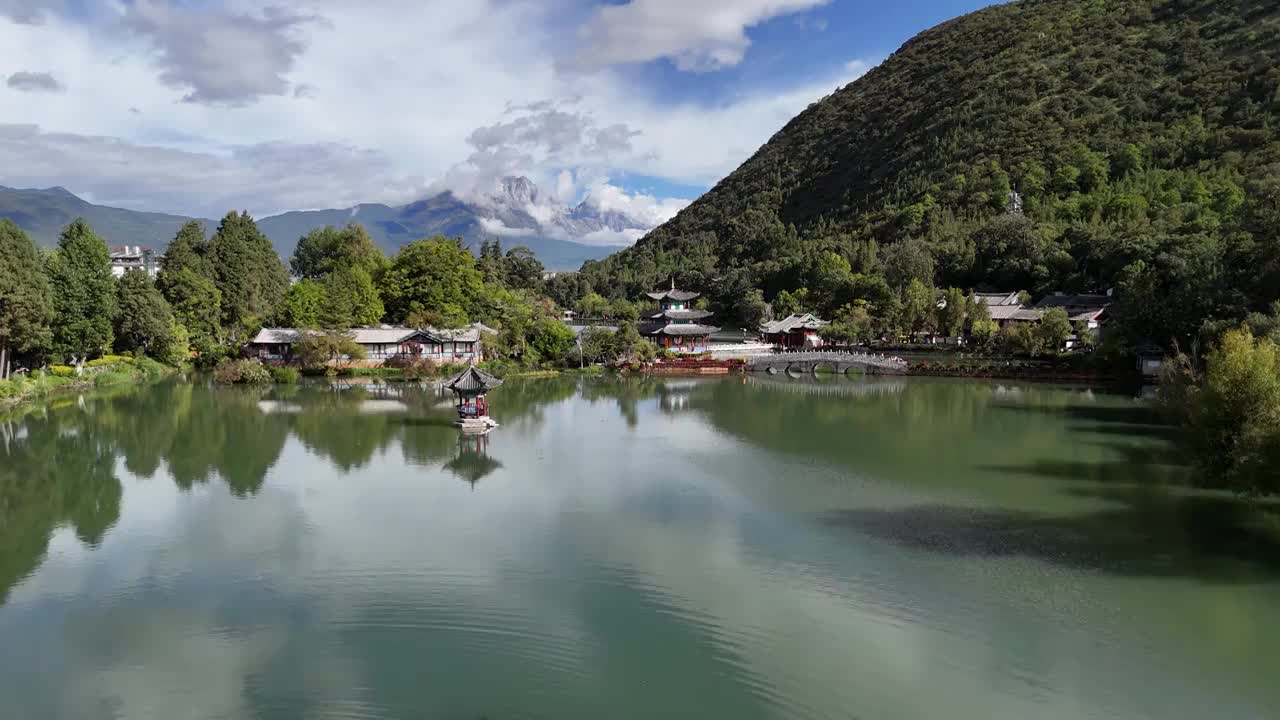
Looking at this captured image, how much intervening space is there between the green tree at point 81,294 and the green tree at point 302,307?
766 centimetres

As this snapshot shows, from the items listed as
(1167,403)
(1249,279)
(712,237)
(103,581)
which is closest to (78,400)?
(103,581)

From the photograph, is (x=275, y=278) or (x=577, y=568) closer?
(x=577, y=568)

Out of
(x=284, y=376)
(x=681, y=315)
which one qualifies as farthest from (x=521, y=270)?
(x=284, y=376)

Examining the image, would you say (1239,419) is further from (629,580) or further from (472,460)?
(472,460)

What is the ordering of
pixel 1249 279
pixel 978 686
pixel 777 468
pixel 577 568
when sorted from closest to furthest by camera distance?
pixel 978 686 < pixel 577 568 < pixel 777 468 < pixel 1249 279

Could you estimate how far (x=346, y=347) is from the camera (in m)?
36.1

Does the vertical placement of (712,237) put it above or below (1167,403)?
above

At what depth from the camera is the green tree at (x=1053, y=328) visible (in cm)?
3769

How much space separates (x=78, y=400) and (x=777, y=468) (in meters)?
25.2

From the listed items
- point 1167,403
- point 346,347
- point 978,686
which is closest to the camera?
point 978,686

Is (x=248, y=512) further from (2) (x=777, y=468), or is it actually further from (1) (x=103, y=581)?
(2) (x=777, y=468)

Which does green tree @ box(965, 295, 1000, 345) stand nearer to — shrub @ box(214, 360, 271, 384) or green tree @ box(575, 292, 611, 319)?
green tree @ box(575, 292, 611, 319)

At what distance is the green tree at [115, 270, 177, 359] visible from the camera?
34.9 m

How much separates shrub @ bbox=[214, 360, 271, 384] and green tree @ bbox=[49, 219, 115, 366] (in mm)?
4647
